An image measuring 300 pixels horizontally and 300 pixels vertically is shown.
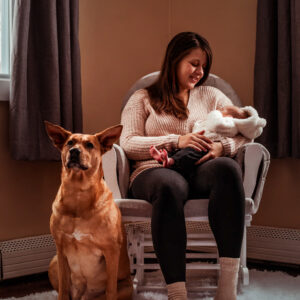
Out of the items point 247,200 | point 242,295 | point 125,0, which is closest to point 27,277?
point 242,295

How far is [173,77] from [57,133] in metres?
0.72

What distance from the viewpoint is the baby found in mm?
1669

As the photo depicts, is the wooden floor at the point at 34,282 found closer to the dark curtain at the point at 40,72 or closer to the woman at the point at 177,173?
the dark curtain at the point at 40,72

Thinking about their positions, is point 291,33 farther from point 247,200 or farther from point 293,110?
point 247,200

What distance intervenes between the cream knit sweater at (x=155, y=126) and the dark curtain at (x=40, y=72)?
1.35ft

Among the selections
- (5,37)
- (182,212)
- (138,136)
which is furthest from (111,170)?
(5,37)

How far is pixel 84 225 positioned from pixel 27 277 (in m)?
0.98

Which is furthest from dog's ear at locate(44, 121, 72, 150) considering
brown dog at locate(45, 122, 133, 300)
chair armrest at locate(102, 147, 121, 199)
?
chair armrest at locate(102, 147, 121, 199)

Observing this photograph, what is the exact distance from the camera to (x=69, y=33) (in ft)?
7.09

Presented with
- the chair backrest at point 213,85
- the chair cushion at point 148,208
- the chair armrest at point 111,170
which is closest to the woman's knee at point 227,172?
the chair cushion at point 148,208

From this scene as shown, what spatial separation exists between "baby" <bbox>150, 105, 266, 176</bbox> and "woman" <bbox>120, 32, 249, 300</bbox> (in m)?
0.03

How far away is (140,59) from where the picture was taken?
2648mm

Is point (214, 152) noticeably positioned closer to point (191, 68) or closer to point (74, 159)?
point (191, 68)

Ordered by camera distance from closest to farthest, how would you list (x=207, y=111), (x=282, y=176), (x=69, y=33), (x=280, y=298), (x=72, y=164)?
(x=72, y=164)
(x=280, y=298)
(x=207, y=111)
(x=69, y=33)
(x=282, y=176)
